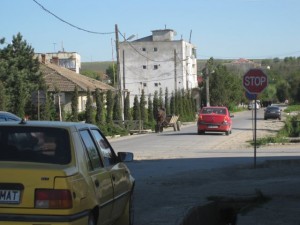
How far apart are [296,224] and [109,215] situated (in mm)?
3528

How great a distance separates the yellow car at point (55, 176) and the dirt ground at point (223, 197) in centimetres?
223

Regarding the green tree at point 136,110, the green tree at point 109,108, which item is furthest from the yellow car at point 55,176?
the green tree at point 136,110

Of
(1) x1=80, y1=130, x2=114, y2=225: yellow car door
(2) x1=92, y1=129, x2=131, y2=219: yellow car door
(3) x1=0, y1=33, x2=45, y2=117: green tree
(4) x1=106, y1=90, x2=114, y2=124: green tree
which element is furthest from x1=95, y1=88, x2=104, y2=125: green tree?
(1) x1=80, y1=130, x2=114, y2=225: yellow car door

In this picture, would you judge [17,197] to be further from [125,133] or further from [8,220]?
[125,133]

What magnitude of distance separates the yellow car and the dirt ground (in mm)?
2229

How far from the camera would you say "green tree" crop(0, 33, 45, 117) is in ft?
156

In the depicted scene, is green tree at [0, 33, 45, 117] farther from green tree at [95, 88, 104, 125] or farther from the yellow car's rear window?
the yellow car's rear window

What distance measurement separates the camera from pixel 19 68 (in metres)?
52.2

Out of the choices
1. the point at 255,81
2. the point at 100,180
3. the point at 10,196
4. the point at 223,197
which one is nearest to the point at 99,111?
the point at 255,81

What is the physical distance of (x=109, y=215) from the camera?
7543 mm

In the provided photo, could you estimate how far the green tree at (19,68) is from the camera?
47656 mm

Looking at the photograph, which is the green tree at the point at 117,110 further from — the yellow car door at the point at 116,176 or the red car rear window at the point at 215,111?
the yellow car door at the point at 116,176

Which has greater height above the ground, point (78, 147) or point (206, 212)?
point (78, 147)

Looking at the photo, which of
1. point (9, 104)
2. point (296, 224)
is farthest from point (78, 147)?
point (9, 104)
